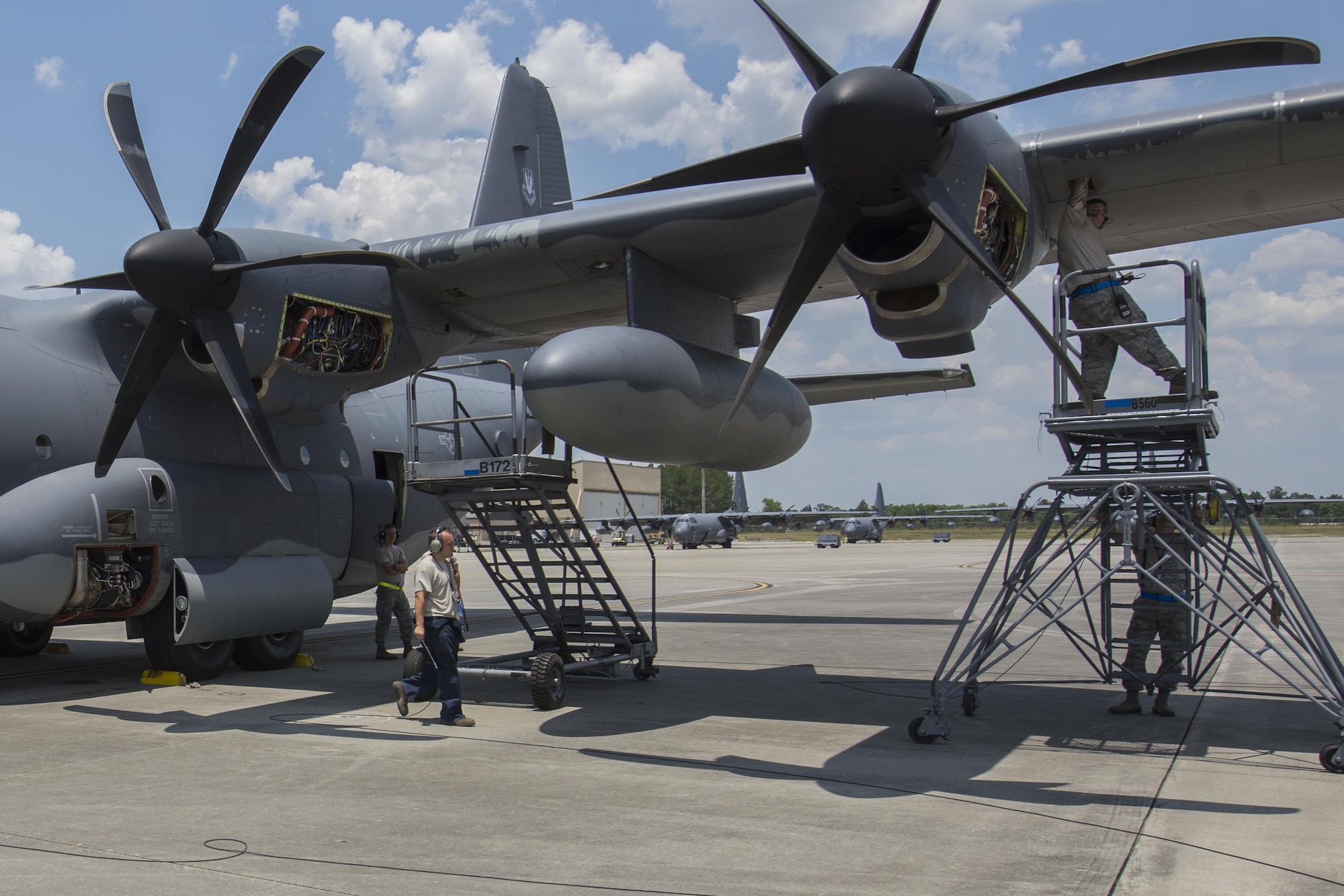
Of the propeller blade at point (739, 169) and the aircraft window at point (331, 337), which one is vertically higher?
the propeller blade at point (739, 169)

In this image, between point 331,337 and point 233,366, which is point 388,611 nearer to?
point 331,337

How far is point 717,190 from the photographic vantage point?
10188 mm

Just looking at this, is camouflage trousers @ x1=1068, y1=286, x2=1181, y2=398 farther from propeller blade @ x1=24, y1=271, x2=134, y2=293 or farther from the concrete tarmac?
propeller blade @ x1=24, y1=271, x2=134, y2=293

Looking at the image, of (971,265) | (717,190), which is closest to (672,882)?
(971,265)

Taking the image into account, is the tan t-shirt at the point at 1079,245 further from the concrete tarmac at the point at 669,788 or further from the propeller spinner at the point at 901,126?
the concrete tarmac at the point at 669,788

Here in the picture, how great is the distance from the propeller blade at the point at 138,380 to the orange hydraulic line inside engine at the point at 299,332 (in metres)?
1.04

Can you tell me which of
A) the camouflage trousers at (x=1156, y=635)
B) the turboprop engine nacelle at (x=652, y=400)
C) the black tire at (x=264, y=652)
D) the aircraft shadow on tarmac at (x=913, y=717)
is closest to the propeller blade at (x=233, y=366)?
the black tire at (x=264, y=652)

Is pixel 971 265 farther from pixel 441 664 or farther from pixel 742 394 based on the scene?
pixel 441 664

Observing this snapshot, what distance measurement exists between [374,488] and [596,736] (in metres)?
6.93

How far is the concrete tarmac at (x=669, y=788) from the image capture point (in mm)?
5020

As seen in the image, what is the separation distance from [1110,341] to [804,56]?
3479 millimetres

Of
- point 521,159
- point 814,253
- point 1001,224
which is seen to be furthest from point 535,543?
point 521,159

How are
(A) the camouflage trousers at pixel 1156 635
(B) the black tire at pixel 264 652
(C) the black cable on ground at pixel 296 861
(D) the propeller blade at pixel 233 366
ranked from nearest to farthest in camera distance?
(C) the black cable on ground at pixel 296 861
(A) the camouflage trousers at pixel 1156 635
(D) the propeller blade at pixel 233 366
(B) the black tire at pixel 264 652

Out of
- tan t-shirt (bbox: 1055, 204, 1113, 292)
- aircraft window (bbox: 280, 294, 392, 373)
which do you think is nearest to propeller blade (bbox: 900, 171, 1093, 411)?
tan t-shirt (bbox: 1055, 204, 1113, 292)
